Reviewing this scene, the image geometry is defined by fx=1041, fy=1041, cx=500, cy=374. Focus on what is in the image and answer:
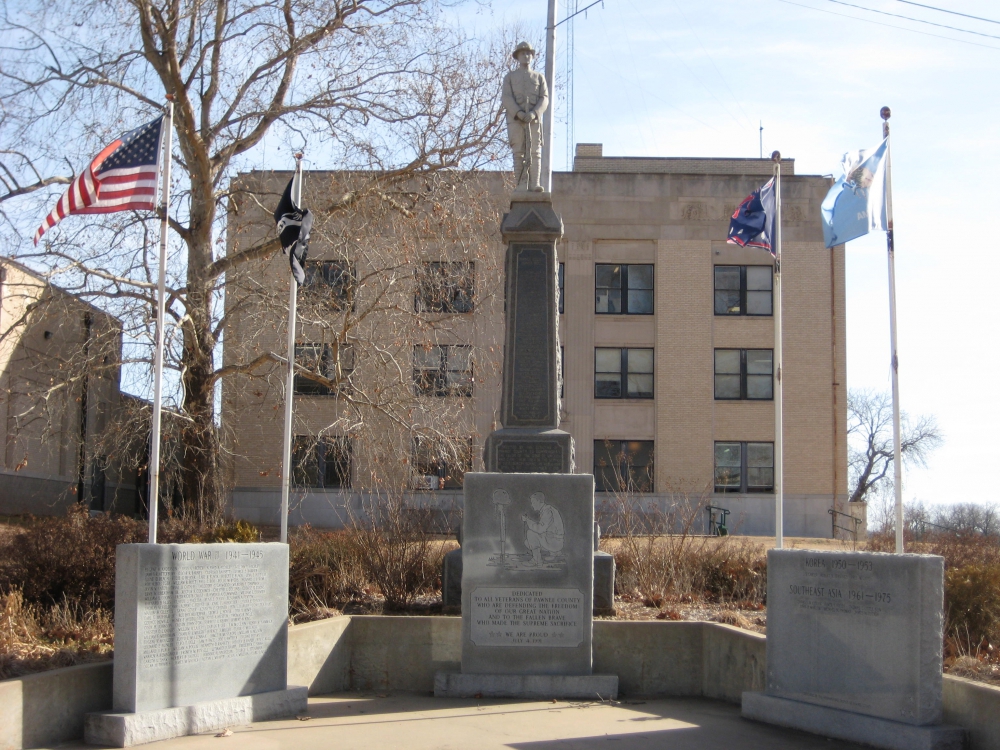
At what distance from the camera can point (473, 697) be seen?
10.7m

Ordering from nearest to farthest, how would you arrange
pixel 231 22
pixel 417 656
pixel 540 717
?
1. pixel 540 717
2. pixel 417 656
3. pixel 231 22

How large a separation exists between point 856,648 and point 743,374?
3197 cm

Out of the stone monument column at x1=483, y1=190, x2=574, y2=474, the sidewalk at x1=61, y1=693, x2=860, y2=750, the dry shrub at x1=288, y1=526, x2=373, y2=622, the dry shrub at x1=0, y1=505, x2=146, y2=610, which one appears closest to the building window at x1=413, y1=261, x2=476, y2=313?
the dry shrub at x1=288, y1=526, x2=373, y2=622

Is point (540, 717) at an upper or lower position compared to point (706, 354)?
lower

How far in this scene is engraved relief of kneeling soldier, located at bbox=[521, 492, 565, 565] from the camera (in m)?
10.8

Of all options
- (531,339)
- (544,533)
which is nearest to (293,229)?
(531,339)

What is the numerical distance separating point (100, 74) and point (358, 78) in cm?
508

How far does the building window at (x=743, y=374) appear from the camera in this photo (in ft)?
131

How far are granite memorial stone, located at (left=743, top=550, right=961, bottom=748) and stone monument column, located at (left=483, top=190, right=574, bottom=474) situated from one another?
3.32 meters

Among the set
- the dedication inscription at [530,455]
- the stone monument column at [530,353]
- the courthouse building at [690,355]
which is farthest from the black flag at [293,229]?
the courthouse building at [690,355]

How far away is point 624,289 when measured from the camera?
40500 millimetres

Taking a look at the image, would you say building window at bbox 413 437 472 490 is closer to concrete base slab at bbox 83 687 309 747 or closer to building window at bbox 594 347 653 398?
concrete base slab at bbox 83 687 309 747

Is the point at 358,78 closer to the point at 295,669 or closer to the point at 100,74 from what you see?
Answer: the point at 100,74

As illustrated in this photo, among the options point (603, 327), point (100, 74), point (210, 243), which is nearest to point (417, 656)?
point (210, 243)
